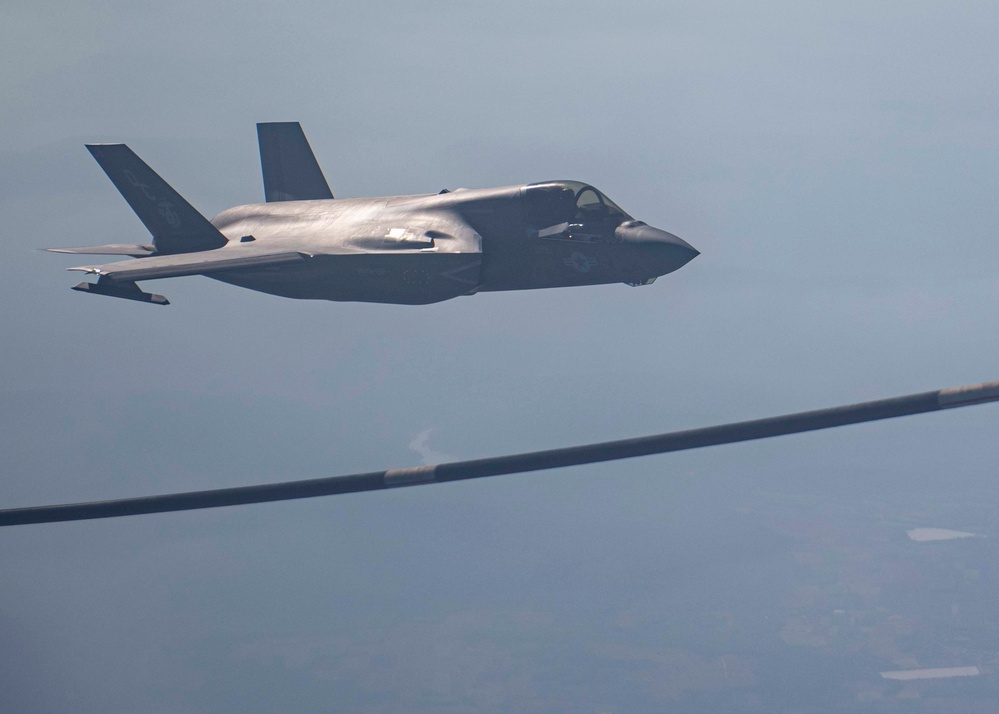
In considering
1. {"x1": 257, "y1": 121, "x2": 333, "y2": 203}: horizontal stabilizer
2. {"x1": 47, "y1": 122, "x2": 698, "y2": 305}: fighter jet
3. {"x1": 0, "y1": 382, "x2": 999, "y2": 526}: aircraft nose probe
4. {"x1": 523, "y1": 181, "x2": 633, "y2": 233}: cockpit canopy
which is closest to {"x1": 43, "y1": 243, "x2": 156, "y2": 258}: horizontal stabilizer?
{"x1": 47, "y1": 122, "x2": 698, "y2": 305}: fighter jet

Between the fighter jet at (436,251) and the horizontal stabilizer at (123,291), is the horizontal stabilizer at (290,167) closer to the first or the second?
the fighter jet at (436,251)

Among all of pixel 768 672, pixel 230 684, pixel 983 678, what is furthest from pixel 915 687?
pixel 230 684

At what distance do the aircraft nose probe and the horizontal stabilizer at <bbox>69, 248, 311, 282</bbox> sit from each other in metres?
20.3

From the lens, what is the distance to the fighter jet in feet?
92.4

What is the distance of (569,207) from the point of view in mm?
28578

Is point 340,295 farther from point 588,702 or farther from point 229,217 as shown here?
point 588,702

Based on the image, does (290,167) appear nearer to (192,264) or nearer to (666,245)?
(192,264)

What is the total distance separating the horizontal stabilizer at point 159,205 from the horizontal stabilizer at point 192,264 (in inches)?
72.2

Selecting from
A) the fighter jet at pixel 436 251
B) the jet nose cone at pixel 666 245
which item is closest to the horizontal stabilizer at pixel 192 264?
the fighter jet at pixel 436 251

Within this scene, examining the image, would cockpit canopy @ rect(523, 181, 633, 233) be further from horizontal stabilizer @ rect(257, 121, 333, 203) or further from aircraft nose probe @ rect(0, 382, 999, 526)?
aircraft nose probe @ rect(0, 382, 999, 526)

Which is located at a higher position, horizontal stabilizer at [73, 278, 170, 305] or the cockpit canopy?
the cockpit canopy

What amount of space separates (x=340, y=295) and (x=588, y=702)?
172766mm

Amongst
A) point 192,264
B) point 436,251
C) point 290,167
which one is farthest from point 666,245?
point 290,167

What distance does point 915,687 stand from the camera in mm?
199375
